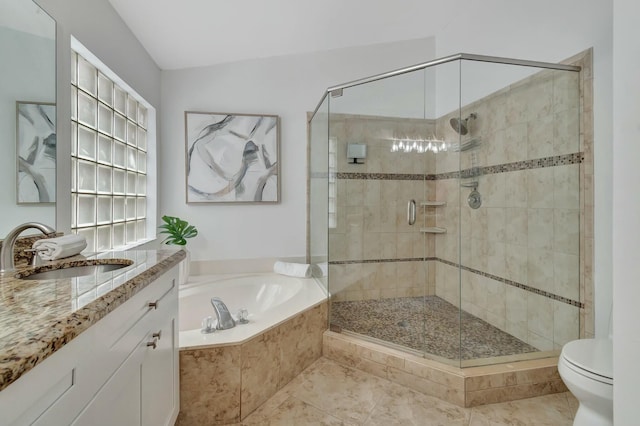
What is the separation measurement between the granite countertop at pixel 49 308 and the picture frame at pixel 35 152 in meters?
0.39

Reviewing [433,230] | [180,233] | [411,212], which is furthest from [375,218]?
[180,233]

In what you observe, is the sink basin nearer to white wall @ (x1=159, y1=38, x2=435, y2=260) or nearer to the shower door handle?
white wall @ (x1=159, y1=38, x2=435, y2=260)

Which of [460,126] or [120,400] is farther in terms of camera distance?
[460,126]

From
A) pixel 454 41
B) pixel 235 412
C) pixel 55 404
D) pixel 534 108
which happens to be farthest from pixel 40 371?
pixel 454 41

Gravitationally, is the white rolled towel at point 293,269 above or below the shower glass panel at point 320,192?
below

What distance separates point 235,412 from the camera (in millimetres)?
1583

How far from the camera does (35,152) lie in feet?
4.39

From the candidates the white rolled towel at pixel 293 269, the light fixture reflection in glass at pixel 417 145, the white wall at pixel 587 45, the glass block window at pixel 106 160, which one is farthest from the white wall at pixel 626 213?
the glass block window at pixel 106 160

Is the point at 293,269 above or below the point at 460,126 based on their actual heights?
below

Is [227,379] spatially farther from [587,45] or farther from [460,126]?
[587,45]

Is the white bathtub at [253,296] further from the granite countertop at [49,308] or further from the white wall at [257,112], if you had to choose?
the granite countertop at [49,308]

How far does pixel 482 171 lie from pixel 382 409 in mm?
1694

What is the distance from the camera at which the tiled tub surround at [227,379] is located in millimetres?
1529

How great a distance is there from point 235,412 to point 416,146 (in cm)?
216
